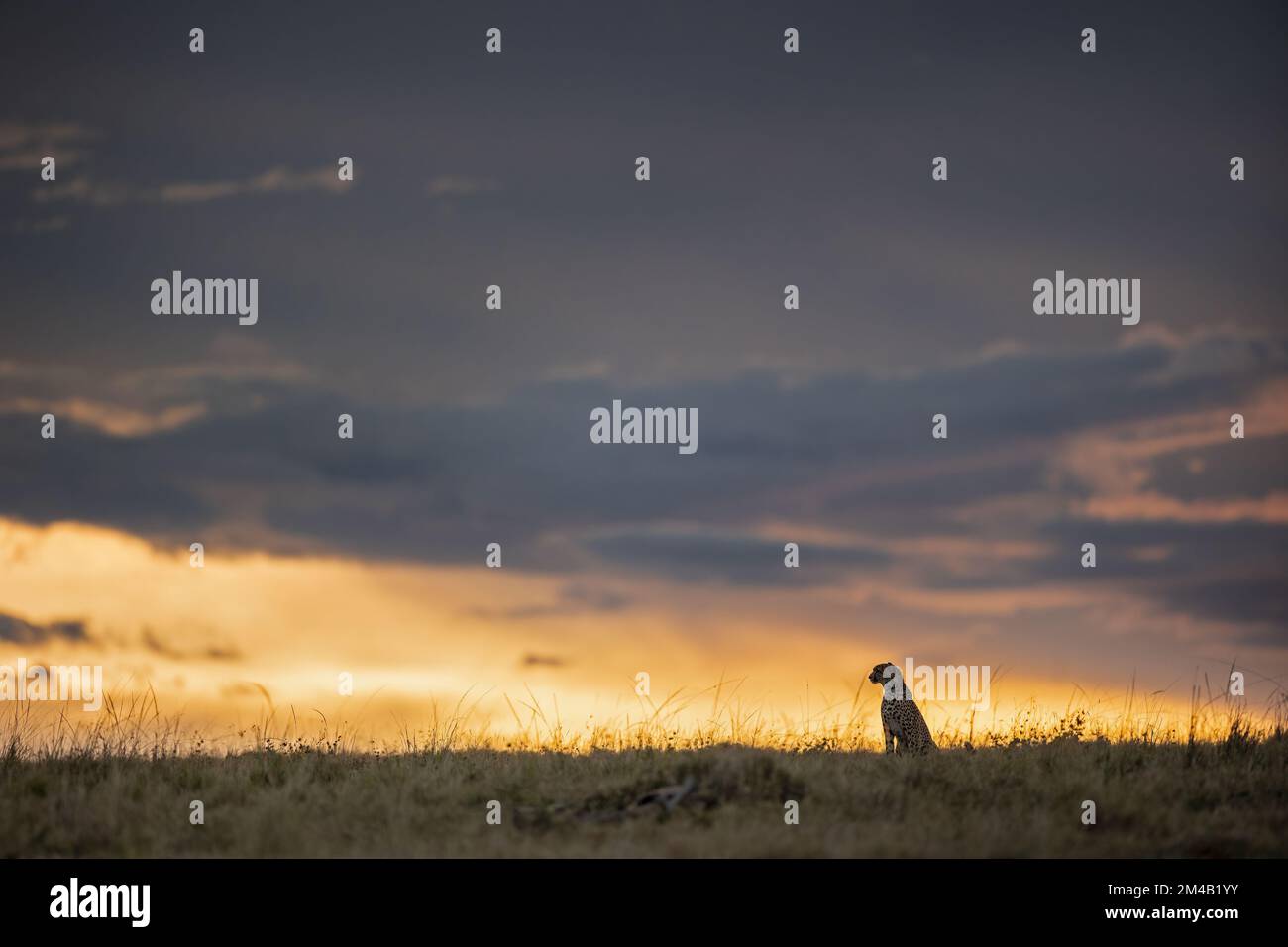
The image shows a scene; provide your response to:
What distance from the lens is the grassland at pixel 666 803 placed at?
1135cm

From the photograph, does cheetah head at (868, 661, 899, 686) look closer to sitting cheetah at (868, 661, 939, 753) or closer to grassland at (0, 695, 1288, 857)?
sitting cheetah at (868, 661, 939, 753)

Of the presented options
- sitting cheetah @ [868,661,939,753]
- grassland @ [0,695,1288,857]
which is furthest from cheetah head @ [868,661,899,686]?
grassland @ [0,695,1288,857]

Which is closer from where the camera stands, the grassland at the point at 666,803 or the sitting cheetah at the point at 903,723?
the grassland at the point at 666,803

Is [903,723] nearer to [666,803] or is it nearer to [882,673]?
[882,673]

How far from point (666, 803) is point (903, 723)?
6.66 m

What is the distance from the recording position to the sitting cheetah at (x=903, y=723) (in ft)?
57.2

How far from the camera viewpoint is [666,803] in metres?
12.3

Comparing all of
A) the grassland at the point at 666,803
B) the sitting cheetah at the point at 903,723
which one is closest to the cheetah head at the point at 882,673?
the sitting cheetah at the point at 903,723

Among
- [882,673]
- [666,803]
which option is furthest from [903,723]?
[666,803]

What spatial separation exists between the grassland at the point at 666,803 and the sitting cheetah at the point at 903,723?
67.8 inches

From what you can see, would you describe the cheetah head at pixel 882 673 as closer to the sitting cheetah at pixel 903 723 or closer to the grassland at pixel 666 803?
the sitting cheetah at pixel 903 723

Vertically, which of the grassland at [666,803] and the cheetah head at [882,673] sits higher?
the cheetah head at [882,673]

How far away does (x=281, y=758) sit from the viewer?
1595 cm
